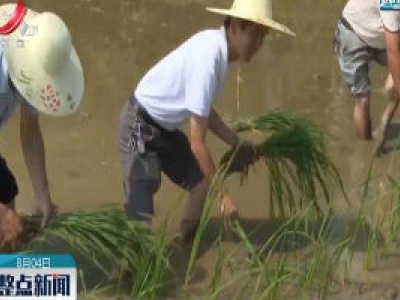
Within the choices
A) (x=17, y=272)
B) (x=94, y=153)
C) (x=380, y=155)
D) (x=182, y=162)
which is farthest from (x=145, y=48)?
(x=17, y=272)

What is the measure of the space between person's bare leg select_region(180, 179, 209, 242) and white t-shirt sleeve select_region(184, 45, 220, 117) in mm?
485

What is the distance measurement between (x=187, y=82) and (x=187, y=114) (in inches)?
7.0

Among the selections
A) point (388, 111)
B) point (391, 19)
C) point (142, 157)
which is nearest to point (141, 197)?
point (142, 157)

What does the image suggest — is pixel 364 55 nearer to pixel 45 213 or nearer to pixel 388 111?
pixel 388 111

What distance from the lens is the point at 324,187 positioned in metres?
4.16

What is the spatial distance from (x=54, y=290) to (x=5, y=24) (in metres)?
0.92

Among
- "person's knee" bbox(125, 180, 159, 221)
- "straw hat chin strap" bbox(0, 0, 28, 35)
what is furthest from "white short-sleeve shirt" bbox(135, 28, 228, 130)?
"straw hat chin strap" bbox(0, 0, 28, 35)

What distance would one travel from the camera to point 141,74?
20.1 feet

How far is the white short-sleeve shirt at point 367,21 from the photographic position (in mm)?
5023

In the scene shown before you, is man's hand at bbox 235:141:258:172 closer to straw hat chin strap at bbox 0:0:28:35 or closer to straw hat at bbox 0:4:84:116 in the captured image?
straw hat at bbox 0:4:84:116

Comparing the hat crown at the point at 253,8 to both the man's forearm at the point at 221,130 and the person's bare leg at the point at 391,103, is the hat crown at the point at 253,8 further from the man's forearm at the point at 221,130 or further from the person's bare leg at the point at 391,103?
the person's bare leg at the point at 391,103

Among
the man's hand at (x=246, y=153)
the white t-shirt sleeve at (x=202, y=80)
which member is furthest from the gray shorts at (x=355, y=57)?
the white t-shirt sleeve at (x=202, y=80)

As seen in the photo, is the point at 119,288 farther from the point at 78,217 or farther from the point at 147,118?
the point at 147,118

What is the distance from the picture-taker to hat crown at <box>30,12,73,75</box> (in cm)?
325
